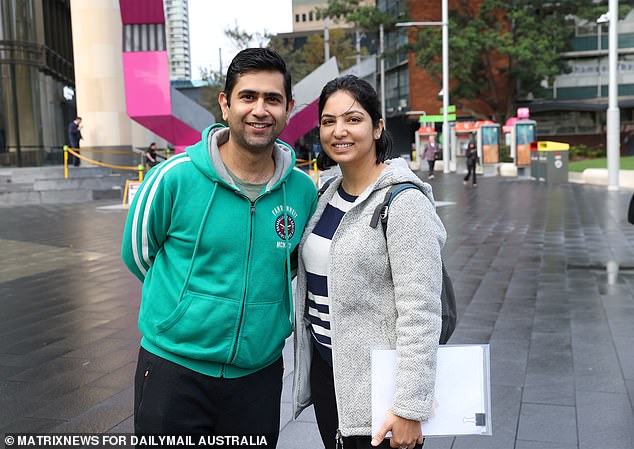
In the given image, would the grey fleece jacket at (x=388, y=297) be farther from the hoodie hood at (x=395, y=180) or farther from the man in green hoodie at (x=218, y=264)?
the man in green hoodie at (x=218, y=264)

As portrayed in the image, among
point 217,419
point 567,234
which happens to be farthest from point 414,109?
point 217,419

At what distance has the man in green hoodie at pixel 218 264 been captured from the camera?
86.3 inches

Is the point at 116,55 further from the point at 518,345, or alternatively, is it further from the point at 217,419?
the point at 217,419

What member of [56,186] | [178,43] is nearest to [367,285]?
[56,186]

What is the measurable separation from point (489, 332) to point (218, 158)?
412 cm

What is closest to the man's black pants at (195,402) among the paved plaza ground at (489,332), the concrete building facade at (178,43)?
the paved plaza ground at (489,332)

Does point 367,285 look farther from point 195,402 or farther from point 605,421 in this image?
point 605,421

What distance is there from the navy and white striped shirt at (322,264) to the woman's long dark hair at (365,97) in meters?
0.21

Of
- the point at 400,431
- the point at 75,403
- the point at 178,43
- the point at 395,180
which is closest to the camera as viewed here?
the point at 400,431

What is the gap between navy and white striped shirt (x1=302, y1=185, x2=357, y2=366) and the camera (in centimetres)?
225

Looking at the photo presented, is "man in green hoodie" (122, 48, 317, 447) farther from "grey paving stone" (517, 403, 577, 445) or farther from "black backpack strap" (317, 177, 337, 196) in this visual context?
"grey paving stone" (517, 403, 577, 445)

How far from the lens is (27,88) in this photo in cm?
2944

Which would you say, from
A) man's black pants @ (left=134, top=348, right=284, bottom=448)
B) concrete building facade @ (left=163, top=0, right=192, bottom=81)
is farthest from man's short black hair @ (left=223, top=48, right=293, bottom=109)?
concrete building facade @ (left=163, top=0, right=192, bottom=81)

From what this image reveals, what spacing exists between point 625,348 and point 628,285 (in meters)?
2.53
